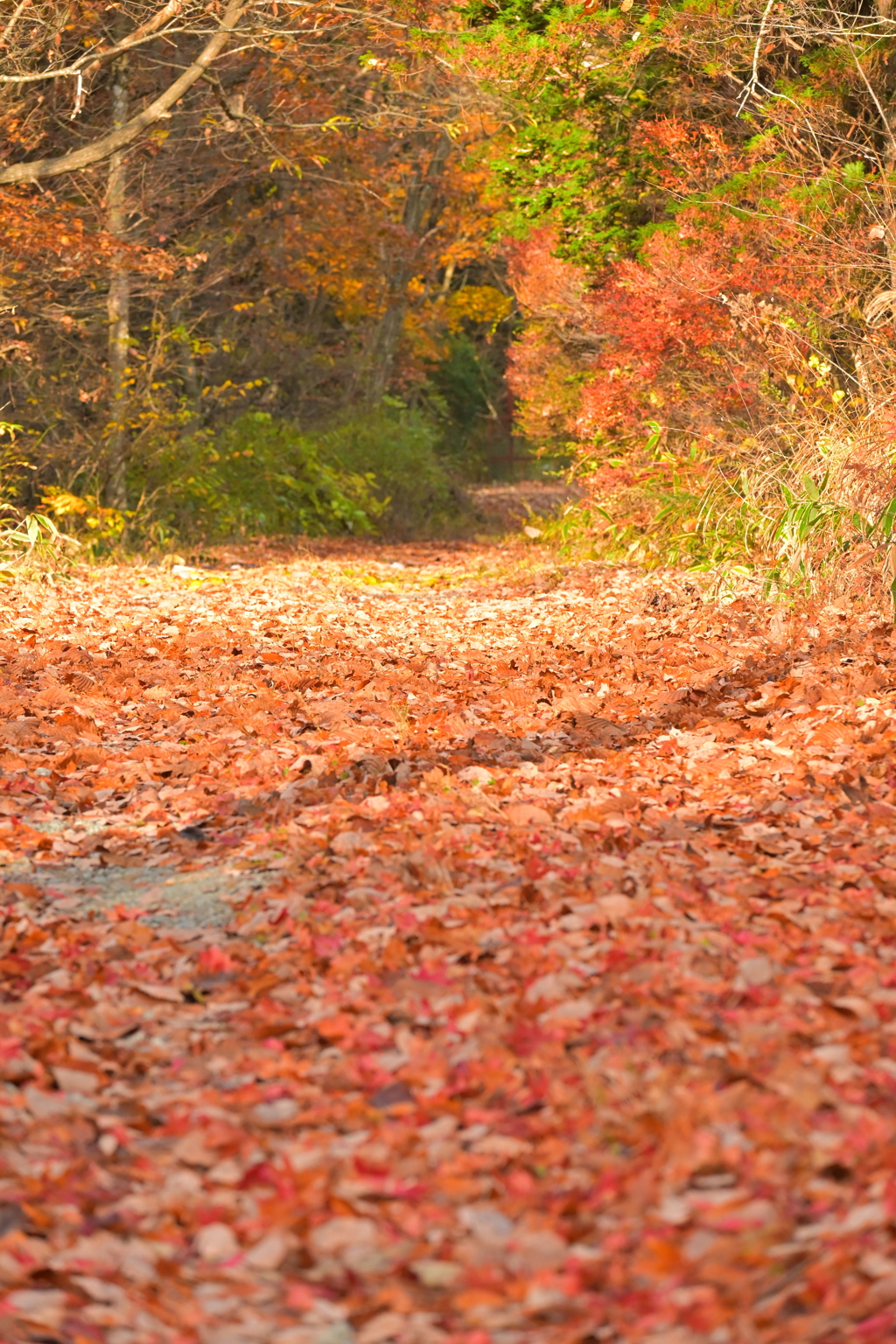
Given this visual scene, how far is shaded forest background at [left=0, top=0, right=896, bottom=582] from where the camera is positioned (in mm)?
10594

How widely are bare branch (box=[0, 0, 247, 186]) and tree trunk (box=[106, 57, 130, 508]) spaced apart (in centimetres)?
133

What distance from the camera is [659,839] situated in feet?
15.7

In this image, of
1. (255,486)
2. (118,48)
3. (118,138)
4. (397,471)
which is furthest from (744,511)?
(397,471)

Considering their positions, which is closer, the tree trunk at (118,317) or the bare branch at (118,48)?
the bare branch at (118,48)

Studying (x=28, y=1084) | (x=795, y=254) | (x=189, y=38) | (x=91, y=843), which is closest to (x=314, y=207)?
(x=189, y=38)

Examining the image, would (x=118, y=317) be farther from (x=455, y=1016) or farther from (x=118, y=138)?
(x=455, y=1016)

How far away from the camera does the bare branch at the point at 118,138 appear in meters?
12.1

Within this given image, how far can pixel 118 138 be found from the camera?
12469mm

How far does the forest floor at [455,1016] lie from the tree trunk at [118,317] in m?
8.31

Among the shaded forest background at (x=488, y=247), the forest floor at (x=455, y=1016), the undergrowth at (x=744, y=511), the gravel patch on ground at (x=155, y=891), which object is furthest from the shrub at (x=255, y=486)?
the gravel patch on ground at (x=155, y=891)

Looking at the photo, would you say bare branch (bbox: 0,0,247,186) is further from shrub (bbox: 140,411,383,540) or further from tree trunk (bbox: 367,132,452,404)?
tree trunk (bbox: 367,132,452,404)

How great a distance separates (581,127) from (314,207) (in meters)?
5.19

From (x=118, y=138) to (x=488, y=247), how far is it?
26.6ft

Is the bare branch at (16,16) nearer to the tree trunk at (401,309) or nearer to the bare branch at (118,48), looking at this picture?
the bare branch at (118,48)
